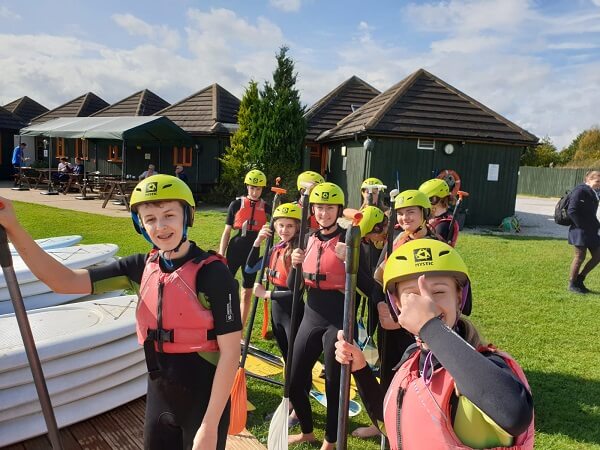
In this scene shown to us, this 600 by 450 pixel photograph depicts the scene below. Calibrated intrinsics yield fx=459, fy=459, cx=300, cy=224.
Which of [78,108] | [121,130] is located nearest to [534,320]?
[121,130]

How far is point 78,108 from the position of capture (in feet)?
99.1

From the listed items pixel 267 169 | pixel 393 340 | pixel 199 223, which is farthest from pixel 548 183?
pixel 393 340

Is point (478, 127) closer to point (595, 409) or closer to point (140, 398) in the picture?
point (595, 409)

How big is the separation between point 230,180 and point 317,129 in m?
4.99

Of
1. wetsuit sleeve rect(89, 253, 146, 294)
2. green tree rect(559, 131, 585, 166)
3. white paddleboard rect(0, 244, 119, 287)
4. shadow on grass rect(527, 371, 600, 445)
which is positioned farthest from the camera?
green tree rect(559, 131, 585, 166)

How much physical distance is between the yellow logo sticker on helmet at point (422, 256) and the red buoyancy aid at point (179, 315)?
1083 millimetres

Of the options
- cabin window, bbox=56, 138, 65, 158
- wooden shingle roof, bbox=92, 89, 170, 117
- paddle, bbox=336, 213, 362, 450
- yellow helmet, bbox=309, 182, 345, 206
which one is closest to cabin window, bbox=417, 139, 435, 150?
yellow helmet, bbox=309, 182, 345, 206

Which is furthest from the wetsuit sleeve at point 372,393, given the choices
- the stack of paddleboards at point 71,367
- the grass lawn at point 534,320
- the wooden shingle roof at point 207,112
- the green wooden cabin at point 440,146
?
the wooden shingle roof at point 207,112

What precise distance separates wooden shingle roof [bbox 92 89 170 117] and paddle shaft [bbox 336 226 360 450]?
2631cm

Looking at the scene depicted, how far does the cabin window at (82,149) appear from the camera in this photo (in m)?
25.5

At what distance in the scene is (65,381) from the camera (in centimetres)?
375

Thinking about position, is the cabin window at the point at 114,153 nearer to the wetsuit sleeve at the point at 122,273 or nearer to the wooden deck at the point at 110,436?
the wooden deck at the point at 110,436

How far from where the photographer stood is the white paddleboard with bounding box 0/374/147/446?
11.4ft

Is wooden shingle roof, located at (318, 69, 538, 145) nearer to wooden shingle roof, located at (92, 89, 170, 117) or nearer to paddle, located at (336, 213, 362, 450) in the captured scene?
wooden shingle roof, located at (92, 89, 170, 117)
